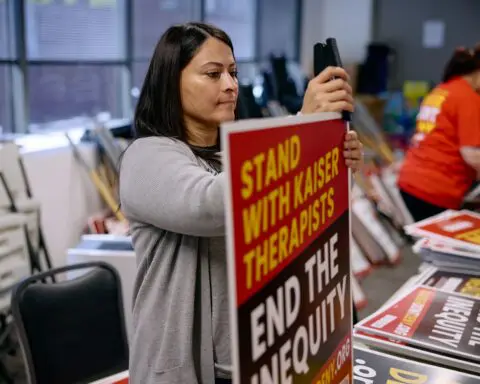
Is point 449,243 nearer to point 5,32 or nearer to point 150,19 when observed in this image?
point 5,32

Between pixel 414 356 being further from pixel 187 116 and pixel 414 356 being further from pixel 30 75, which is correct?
pixel 30 75

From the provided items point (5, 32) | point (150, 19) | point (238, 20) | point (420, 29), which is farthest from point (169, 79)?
point (420, 29)

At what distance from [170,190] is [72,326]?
956 millimetres

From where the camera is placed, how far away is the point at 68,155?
11.6ft

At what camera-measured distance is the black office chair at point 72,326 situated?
170 cm

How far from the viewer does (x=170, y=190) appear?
99 centimetres

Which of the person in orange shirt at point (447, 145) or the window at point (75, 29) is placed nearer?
the person in orange shirt at point (447, 145)

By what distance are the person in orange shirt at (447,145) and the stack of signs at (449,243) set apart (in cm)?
73

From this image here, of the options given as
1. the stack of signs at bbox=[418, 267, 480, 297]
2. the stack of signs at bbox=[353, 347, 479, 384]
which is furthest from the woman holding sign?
the stack of signs at bbox=[418, 267, 480, 297]

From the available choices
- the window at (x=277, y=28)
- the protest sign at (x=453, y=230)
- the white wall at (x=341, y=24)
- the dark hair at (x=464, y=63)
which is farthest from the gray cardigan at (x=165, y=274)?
the white wall at (x=341, y=24)

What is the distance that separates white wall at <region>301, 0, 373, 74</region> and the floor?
2.99m

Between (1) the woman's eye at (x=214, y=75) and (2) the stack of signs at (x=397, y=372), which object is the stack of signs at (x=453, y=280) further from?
(1) the woman's eye at (x=214, y=75)

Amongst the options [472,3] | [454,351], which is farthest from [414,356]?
[472,3]

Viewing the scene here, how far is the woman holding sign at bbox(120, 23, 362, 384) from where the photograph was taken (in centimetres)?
101
